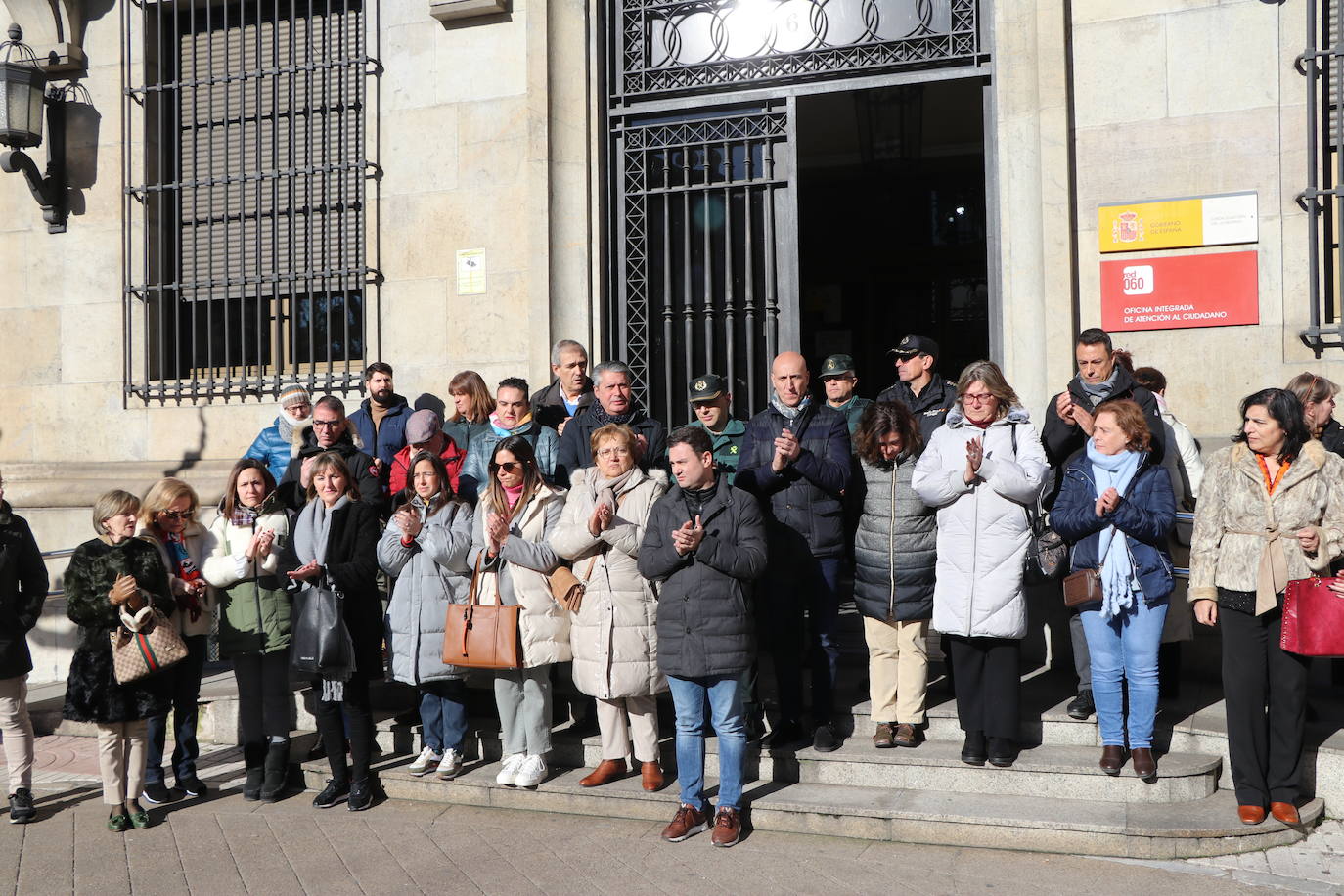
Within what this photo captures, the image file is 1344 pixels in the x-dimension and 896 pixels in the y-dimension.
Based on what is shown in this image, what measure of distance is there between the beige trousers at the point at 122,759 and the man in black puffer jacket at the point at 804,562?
303 centimetres

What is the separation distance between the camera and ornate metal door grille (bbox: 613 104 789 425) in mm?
8492

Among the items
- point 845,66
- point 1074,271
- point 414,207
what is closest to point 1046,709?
point 1074,271

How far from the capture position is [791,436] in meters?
5.66

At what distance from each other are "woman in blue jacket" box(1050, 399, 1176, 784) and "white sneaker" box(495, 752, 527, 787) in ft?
8.85

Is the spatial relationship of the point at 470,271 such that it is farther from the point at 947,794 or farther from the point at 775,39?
the point at 947,794

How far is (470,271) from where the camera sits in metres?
8.83

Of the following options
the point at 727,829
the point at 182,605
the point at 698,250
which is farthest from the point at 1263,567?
the point at 182,605

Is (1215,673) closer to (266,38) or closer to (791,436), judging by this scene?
(791,436)

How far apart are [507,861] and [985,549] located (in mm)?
2483

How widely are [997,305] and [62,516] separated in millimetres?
6998

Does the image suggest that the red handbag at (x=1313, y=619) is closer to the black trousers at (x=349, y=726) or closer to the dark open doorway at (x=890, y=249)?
the black trousers at (x=349, y=726)

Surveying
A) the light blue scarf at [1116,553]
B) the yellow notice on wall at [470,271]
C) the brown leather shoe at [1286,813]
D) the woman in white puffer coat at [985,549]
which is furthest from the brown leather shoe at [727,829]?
the yellow notice on wall at [470,271]

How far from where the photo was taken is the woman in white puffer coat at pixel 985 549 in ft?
17.9

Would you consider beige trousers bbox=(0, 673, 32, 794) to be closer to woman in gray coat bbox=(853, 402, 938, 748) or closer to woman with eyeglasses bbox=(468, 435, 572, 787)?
woman with eyeglasses bbox=(468, 435, 572, 787)
